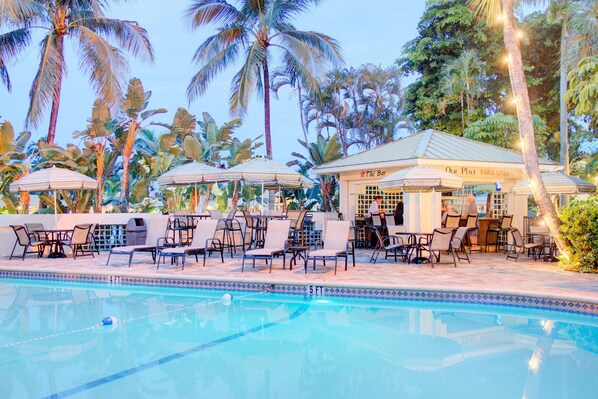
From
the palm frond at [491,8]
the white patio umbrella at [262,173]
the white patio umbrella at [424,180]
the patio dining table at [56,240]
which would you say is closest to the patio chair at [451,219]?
the white patio umbrella at [424,180]

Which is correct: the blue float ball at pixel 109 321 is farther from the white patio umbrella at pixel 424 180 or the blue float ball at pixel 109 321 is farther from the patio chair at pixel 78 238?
the white patio umbrella at pixel 424 180

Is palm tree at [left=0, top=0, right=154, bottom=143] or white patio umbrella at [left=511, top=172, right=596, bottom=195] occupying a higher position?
palm tree at [left=0, top=0, right=154, bottom=143]

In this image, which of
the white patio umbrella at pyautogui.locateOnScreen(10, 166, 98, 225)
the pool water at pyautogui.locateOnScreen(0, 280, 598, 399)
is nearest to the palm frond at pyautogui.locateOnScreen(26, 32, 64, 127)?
the white patio umbrella at pyautogui.locateOnScreen(10, 166, 98, 225)

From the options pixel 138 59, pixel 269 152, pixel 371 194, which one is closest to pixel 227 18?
pixel 138 59

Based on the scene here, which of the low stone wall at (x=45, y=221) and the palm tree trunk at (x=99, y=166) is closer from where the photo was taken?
the low stone wall at (x=45, y=221)

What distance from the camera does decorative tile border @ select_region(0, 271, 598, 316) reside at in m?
7.39

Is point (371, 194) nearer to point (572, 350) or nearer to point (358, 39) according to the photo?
point (572, 350)

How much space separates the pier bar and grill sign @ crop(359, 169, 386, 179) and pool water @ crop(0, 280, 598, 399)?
758cm

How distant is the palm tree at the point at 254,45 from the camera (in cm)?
1998

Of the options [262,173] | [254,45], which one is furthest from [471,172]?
[254,45]

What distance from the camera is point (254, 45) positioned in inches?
779

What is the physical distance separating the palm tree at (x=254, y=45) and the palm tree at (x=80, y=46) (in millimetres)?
2295

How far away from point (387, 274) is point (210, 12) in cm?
1485

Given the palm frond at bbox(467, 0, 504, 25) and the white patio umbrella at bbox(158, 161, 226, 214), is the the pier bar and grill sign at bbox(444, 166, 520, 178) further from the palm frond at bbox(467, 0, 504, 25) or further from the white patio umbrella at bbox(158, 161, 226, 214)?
the white patio umbrella at bbox(158, 161, 226, 214)
